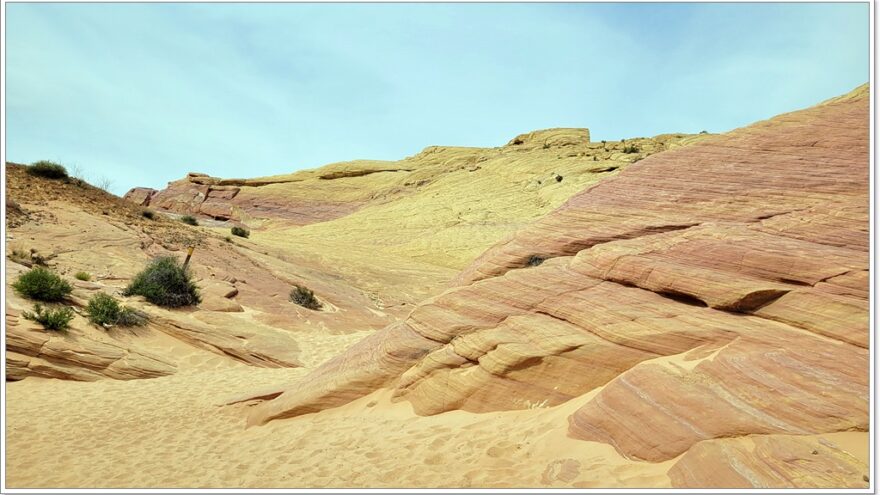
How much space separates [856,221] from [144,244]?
2191cm

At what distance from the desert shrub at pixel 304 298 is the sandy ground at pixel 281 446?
30.0 ft

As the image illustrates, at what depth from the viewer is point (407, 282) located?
29.5 metres

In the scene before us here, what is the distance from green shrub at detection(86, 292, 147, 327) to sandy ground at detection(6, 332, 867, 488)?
2413 millimetres

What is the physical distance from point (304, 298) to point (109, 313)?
7655 mm

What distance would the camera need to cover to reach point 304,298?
2105 cm

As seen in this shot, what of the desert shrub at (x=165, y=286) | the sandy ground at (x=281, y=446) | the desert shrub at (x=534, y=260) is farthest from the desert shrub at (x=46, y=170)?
the desert shrub at (x=534, y=260)

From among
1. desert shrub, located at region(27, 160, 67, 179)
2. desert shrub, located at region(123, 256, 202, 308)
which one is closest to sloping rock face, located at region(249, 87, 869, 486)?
desert shrub, located at region(123, 256, 202, 308)

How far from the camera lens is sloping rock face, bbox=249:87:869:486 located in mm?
5398

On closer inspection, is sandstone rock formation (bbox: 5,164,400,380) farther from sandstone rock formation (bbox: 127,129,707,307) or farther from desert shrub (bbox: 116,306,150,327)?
sandstone rock formation (bbox: 127,129,707,307)

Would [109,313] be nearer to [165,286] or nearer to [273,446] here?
[165,286]

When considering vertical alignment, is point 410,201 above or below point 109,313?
above

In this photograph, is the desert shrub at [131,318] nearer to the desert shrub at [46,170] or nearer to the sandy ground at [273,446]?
the sandy ground at [273,446]

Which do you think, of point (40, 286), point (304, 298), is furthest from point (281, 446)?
point (304, 298)

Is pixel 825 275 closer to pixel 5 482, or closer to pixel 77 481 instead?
pixel 77 481
